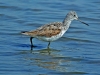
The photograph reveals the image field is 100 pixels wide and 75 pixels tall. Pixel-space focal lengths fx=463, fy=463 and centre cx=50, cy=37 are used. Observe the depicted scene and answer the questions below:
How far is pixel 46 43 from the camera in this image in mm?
13703

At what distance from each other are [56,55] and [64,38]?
1744 mm

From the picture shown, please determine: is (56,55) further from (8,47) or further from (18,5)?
(18,5)

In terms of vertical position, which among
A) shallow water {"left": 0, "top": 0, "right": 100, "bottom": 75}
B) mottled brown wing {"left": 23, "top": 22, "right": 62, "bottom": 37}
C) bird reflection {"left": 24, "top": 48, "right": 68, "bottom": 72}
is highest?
mottled brown wing {"left": 23, "top": 22, "right": 62, "bottom": 37}

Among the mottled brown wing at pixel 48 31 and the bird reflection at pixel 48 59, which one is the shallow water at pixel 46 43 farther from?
the mottled brown wing at pixel 48 31

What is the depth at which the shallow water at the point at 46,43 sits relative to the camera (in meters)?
11.0

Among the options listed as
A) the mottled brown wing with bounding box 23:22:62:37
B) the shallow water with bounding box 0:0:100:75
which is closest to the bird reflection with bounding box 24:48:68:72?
the shallow water with bounding box 0:0:100:75

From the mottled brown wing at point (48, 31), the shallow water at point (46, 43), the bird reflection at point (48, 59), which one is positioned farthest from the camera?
the mottled brown wing at point (48, 31)

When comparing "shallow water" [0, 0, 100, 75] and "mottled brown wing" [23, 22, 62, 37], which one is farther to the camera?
"mottled brown wing" [23, 22, 62, 37]

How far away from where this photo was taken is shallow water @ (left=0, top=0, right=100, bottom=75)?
10970 mm

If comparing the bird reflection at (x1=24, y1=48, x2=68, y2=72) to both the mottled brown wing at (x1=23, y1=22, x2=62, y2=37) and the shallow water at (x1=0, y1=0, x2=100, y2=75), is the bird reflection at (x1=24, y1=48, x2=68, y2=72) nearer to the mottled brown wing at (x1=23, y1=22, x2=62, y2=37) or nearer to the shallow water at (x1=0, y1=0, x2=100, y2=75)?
the shallow water at (x1=0, y1=0, x2=100, y2=75)

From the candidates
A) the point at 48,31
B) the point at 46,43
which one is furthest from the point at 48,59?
the point at 46,43

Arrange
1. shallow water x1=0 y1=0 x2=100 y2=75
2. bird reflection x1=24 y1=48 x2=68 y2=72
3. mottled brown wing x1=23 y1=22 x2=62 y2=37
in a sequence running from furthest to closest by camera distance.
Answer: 1. mottled brown wing x1=23 y1=22 x2=62 y2=37
2. bird reflection x1=24 y1=48 x2=68 y2=72
3. shallow water x1=0 y1=0 x2=100 y2=75

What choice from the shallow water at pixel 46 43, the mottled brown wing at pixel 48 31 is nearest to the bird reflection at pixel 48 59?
the shallow water at pixel 46 43

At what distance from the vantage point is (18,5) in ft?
57.7
